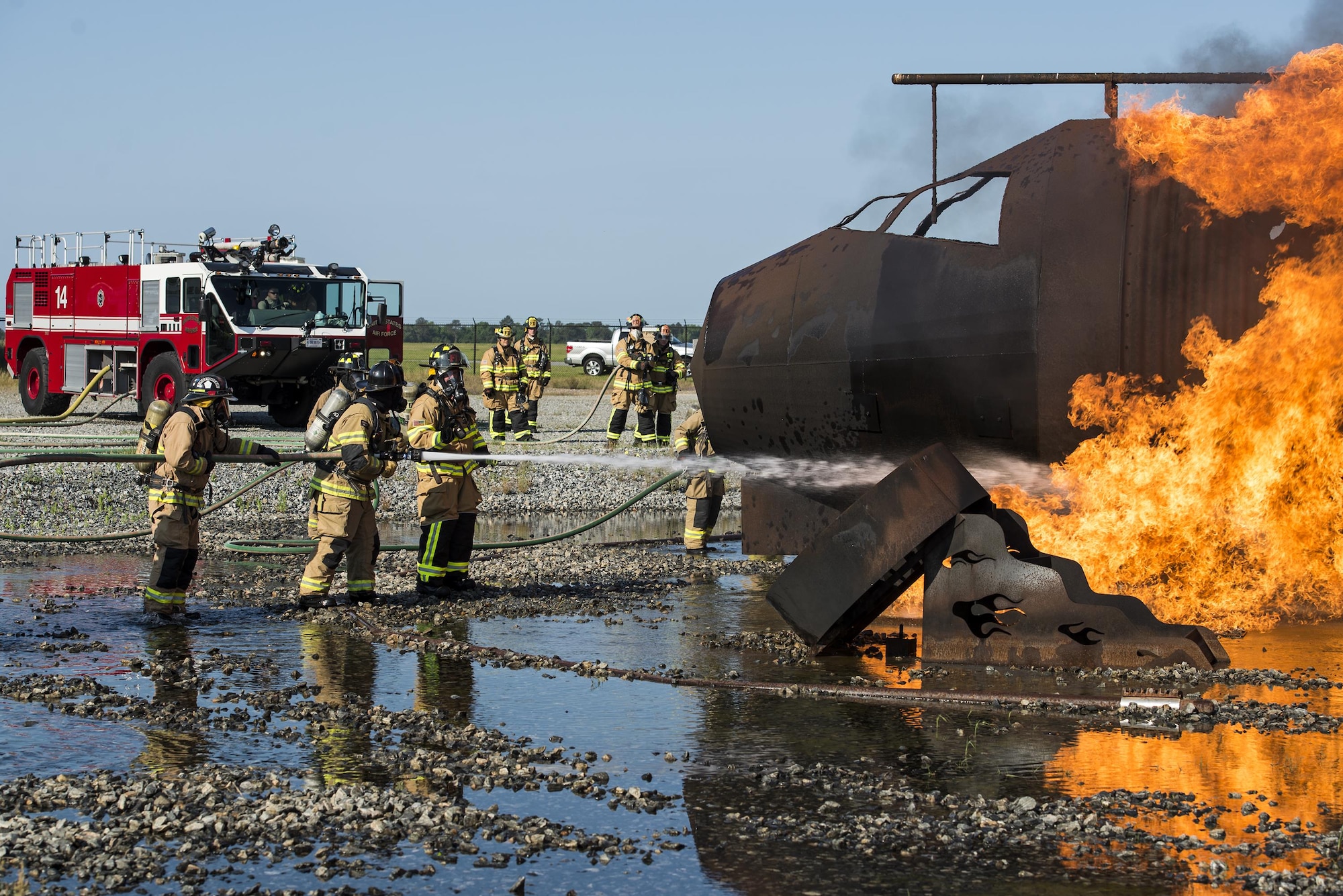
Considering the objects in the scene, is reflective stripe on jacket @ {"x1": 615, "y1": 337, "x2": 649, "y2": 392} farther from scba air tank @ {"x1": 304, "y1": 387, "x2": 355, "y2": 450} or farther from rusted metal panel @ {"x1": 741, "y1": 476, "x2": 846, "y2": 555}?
rusted metal panel @ {"x1": 741, "y1": 476, "x2": 846, "y2": 555}

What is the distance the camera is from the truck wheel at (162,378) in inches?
925

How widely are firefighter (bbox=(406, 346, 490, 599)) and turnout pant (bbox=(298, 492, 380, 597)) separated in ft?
1.44

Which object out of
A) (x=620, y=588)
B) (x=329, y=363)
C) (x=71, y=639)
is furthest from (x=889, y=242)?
(x=329, y=363)

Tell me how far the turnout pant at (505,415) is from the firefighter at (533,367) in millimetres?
146

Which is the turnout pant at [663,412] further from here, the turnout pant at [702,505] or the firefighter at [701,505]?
the turnout pant at [702,505]

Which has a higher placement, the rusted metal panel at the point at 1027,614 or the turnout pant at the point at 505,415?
the turnout pant at the point at 505,415

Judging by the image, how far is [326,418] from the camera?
10.4 metres

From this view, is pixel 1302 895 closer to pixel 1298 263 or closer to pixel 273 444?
pixel 1298 263

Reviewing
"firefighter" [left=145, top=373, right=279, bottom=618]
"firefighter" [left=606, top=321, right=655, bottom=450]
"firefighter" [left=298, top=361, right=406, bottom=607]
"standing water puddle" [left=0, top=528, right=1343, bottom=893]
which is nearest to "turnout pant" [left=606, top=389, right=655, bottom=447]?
"firefighter" [left=606, top=321, right=655, bottom=450]

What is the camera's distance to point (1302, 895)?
4.25 metres

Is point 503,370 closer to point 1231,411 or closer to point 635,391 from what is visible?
point 635,391

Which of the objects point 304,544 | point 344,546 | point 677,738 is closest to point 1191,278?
point 677,738

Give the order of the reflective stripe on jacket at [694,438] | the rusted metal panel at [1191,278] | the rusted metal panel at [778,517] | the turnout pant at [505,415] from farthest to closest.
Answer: the turnout pant at [505,415] < the reflective stripe on jacket at [694,438] < the rusted metal panel at [778,517] < the rusted metal panel at [1191,278]

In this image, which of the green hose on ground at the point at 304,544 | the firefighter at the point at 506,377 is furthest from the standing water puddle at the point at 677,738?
the firefighter at the point at 506,377
